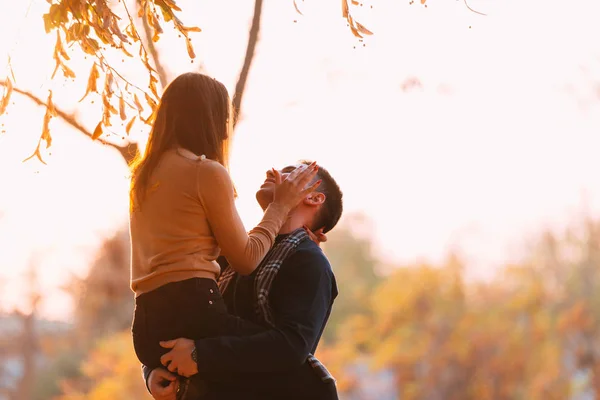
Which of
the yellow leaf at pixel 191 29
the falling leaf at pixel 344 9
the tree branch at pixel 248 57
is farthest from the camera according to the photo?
the tree branch at pixel 248 57

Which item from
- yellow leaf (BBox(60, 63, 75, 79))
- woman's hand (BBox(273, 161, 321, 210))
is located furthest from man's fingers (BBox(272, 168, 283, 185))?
yellow leaf (BBox(60, 63, 75, 79))

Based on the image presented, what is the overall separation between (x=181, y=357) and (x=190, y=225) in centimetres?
29

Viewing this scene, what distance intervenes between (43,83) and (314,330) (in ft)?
4.23

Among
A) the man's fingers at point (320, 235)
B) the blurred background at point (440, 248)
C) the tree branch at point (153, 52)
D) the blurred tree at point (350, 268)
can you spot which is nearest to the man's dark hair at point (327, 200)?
the man's fingers at point (320, 235)

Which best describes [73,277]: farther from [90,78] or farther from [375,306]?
[90,78]

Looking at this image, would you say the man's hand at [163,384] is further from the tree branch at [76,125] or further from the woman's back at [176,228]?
the tree branch at [76,125]

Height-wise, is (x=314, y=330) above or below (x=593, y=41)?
below

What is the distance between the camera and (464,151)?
26.5m

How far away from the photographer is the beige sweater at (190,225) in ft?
6.91

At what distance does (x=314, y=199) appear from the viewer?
244 centimetres

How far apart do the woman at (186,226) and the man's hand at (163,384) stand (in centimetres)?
3

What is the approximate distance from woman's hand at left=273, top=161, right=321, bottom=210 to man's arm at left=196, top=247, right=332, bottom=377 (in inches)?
4.9

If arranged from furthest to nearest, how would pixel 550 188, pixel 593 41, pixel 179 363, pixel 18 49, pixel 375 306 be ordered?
→ pixel 375 306 → pixel 550 188 → pixel 593 41 → pixel 18 49 → pixel 179 363

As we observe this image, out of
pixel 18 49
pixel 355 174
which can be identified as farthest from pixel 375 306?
pixel 18 49
